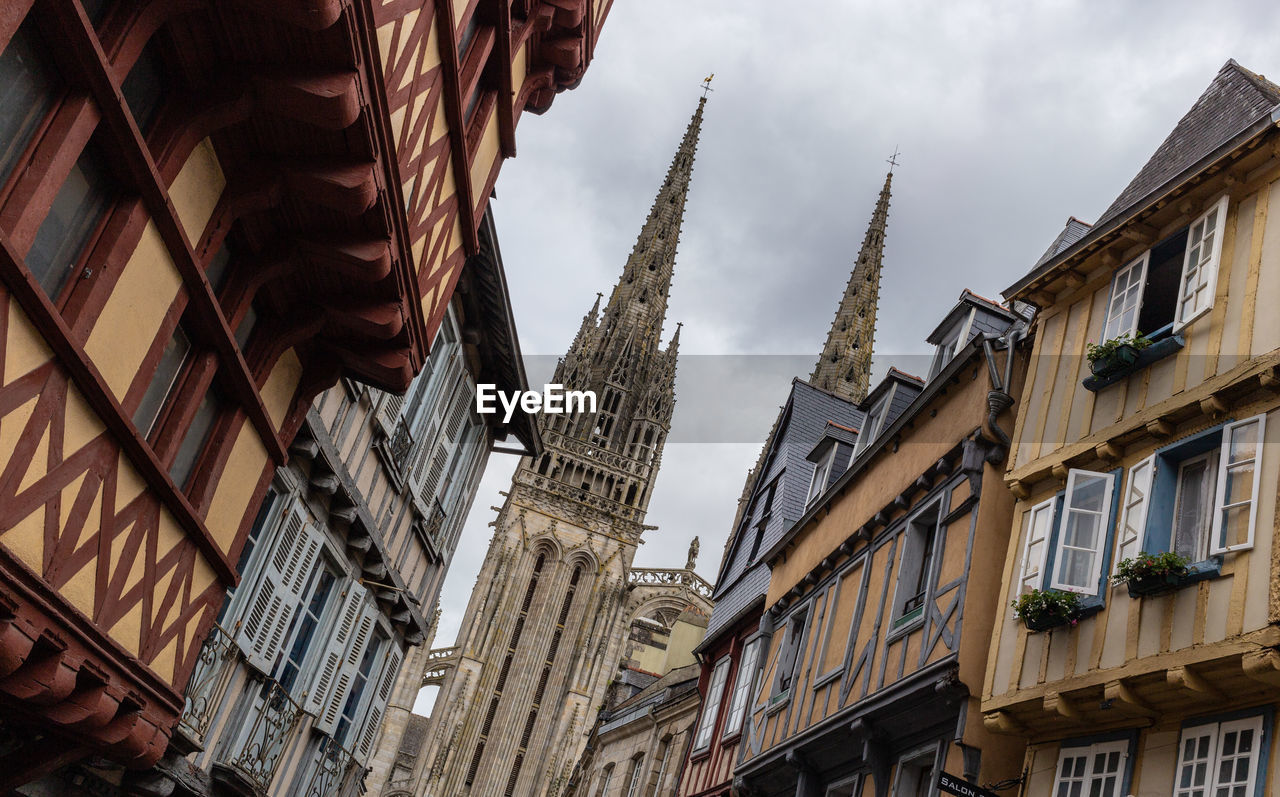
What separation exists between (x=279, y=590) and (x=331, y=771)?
3.39m

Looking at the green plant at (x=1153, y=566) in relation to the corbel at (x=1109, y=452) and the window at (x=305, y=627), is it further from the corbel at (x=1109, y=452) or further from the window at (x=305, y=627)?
the window at (x=305, y=627)

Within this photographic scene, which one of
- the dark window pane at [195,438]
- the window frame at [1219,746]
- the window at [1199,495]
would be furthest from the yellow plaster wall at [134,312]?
the window frame at [1219,746]

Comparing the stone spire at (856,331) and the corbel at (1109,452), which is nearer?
the corbel at (1109,452)

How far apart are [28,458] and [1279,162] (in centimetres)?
765

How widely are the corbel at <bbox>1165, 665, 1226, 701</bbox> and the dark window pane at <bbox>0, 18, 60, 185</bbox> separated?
6.44 metres

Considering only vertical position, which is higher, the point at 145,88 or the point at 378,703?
the point at 145,88

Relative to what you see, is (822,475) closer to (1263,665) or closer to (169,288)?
(1263,665)

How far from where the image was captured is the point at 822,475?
56.4 feet

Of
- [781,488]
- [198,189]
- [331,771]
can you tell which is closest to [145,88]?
[198,189]

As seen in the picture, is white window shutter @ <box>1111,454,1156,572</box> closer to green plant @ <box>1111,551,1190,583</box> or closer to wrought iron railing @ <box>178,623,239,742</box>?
green plant @ <box>1111,551,1190,583</box>

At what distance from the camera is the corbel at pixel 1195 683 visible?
703cm

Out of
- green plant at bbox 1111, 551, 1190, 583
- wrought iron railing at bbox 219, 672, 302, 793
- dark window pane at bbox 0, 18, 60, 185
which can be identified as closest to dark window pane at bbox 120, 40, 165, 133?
dark window pane at bbox 0, 18, 60, 185

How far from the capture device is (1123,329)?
932 cm

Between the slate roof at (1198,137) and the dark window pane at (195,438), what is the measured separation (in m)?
6.54
